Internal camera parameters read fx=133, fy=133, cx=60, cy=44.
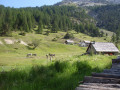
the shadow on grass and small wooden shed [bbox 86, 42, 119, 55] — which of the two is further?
small wooden shed [bbox 86, 42, 119, 55]

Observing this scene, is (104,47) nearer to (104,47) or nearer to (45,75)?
(104,47)

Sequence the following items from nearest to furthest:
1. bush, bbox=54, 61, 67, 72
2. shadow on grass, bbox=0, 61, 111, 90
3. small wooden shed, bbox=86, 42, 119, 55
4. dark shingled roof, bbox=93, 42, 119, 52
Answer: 1. shadow on grass, bbox=0, 61, 111, 90
2. bush, bbox=54, 61, 67, 72
3. small wooden shed, bbox=86, 42, 119, 55
4. dark shingled roof, bbox=93, 42, 119, 52

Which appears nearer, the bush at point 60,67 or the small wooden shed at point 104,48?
the bush at point 60,67

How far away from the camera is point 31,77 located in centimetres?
775

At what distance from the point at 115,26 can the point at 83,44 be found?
11659cm

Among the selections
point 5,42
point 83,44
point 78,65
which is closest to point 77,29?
point 83,44

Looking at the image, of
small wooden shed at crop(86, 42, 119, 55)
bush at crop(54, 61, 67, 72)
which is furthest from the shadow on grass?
small wooden shed at crop(86, 42, 119, 55)

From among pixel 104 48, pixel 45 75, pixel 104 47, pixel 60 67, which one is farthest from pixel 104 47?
pixel 45 75

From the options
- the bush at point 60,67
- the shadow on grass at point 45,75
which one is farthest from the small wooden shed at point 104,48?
the bush at point 60,67

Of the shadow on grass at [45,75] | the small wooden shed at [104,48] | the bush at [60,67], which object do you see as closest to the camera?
the shadow on grass at [45,75]

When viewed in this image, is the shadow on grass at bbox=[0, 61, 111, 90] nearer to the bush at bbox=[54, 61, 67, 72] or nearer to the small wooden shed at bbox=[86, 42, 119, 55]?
the bush at bbox=[54, 61, 67, 72]

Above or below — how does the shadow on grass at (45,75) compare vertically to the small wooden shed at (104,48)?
above

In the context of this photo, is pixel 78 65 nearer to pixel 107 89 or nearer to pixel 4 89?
pixel 4 89

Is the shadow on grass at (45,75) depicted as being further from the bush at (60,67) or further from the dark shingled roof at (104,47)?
the dark shingled roof at (104,47)
